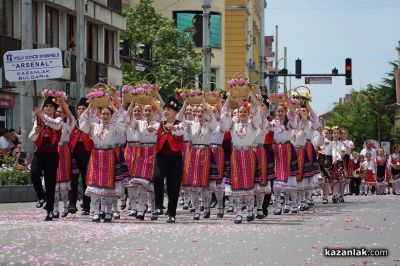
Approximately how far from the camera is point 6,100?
1535 inches

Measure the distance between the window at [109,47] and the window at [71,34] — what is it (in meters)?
5.33

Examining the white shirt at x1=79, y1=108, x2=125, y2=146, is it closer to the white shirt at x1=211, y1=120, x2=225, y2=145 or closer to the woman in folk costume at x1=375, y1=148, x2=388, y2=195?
the white shirt at x1=211, y1=120, x2=225, y2=145

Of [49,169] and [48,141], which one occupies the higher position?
[48,141]

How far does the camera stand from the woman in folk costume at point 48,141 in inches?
725

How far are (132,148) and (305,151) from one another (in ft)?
14.8

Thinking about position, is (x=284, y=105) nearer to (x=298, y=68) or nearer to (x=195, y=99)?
(x=195, y=99)

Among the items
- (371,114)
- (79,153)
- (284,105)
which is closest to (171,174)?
(79,153)

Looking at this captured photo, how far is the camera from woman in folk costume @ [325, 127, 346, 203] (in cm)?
2769

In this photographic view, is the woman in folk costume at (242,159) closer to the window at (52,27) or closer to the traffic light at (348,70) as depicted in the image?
the window at (52,27)

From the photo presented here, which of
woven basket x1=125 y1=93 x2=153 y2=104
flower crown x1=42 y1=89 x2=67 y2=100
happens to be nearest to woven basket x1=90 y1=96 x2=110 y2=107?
flower crown x1=42 y1=89 x2=67 y2=100

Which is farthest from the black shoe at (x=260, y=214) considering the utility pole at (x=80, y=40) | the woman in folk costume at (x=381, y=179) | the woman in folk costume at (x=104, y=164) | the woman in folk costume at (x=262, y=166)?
the woman in folk costume at (x=381, y=179)

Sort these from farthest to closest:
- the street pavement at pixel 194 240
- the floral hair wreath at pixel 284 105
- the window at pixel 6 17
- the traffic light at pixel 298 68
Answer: the traffic light at pixel 298 68, the window at pixel 6 17, the floral hair wreath at pixel 284 105, the street pavement at pixel 194 240

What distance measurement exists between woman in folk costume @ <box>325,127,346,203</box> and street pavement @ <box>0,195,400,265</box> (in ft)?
25.3

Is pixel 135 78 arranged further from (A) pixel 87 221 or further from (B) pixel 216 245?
(B) pixel 216 245
